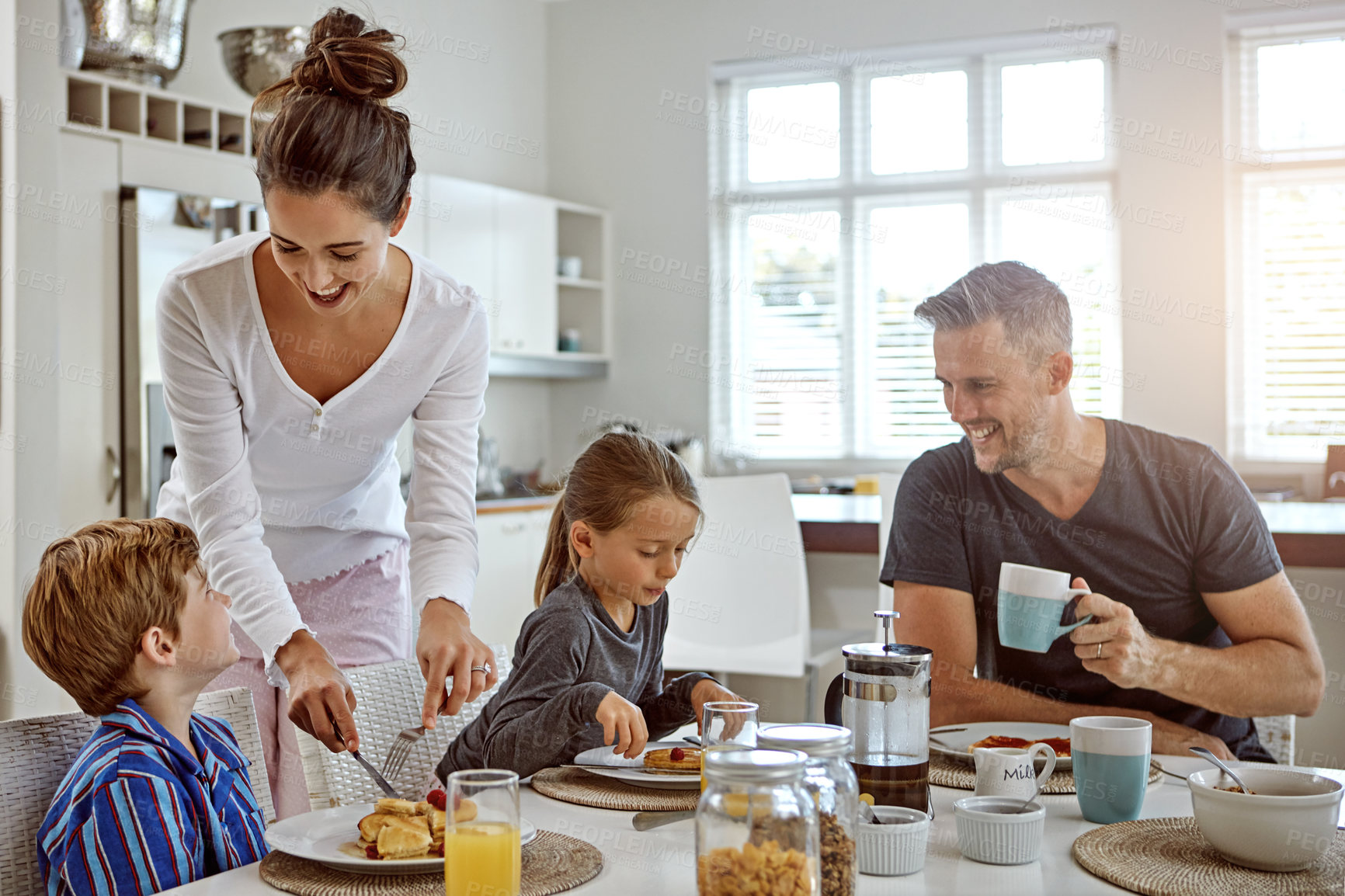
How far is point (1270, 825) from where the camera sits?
1.02m

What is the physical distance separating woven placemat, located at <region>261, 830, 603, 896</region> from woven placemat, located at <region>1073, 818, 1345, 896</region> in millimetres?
437

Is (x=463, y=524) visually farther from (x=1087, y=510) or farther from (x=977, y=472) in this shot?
(x=1087, y=510)

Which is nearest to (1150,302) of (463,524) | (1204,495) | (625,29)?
(625,29)

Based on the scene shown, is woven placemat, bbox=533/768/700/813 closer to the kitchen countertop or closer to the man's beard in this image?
the man's beard

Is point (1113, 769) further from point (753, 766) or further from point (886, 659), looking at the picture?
point (753, 766)

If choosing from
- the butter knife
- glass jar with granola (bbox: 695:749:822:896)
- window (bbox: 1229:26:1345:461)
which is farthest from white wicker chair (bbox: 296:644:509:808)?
window (bbox: 1229:26:1345:461)

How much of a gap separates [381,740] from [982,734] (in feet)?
2.61

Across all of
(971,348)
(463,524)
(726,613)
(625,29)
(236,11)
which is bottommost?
(726,613)

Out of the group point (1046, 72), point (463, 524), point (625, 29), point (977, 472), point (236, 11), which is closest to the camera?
point (463, 524)

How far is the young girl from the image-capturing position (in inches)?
56.6

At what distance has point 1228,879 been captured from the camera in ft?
3.30

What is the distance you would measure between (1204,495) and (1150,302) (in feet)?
12.8

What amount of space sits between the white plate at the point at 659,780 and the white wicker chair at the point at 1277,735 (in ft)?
2.97

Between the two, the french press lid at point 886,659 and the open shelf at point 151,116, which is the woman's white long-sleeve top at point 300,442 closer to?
the french press lid at point 886,659
